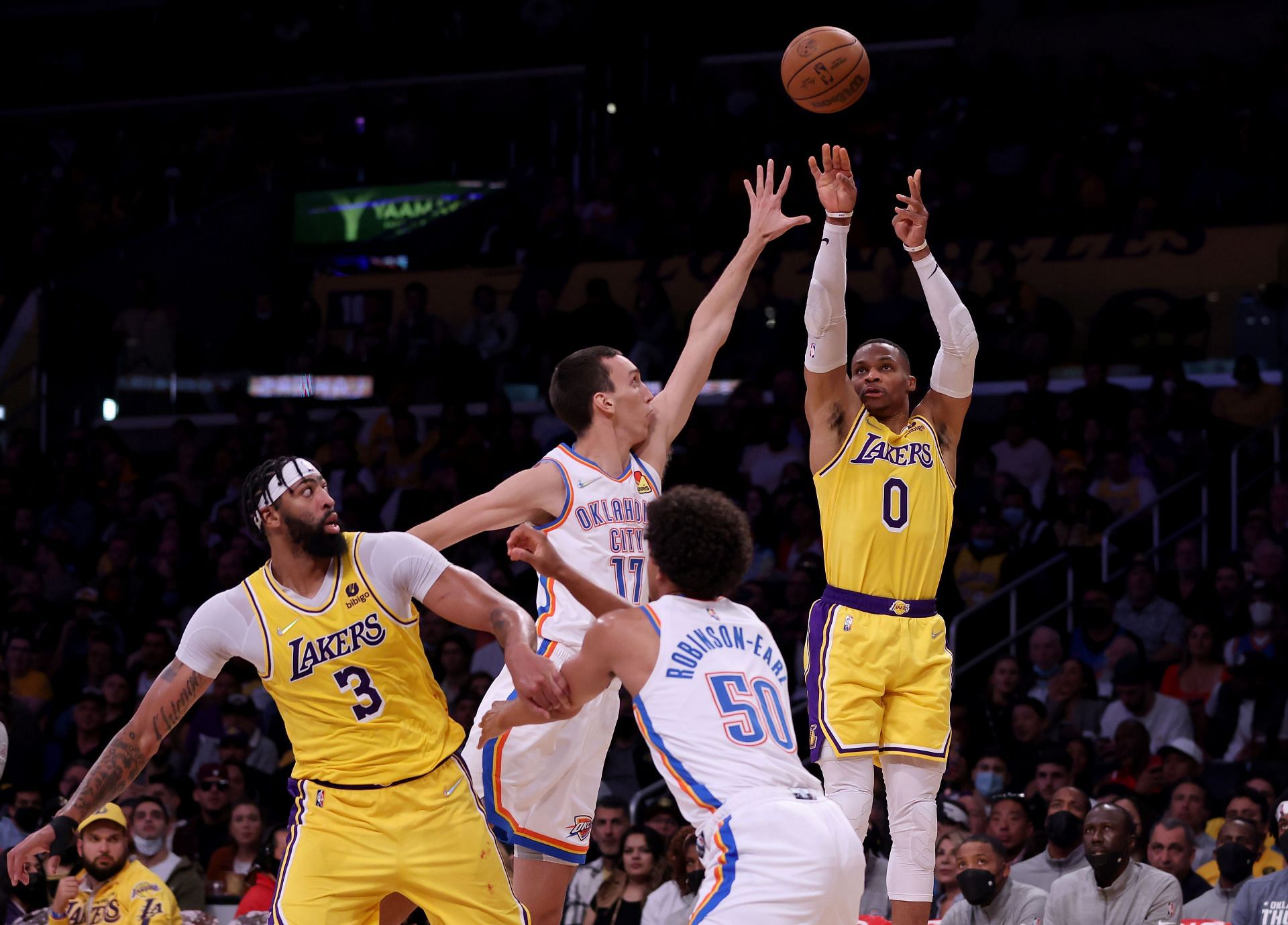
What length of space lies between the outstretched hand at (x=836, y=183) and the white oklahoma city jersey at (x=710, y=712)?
2.53 meters

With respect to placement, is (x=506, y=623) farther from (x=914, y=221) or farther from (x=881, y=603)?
(x=914, y=221)

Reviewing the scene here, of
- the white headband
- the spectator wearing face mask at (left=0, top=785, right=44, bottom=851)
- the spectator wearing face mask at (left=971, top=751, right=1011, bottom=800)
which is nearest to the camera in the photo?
the white headband

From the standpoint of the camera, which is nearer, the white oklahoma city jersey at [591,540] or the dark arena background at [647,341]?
the white oklahoma city jersey at [591,540]

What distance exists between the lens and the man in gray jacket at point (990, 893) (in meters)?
8.45

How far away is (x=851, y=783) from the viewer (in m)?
6.64

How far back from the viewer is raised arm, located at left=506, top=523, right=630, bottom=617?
535cm

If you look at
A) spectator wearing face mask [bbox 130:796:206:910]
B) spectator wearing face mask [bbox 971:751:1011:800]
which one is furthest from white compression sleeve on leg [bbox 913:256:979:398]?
spectator wearing face mask [bbox 130:796:206:910]

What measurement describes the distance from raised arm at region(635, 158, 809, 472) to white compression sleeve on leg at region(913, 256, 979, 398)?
24.8 inches

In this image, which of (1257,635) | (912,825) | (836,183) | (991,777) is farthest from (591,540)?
(1257,635)

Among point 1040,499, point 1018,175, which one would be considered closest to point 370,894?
point 1040,499

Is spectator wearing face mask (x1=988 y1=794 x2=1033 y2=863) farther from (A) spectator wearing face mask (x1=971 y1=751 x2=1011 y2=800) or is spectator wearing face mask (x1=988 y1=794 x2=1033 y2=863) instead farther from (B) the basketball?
(B) the basketball

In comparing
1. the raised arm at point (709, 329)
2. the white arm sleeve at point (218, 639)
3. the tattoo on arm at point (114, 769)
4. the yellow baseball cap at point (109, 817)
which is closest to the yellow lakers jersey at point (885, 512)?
the raised arm at point (709, 329)

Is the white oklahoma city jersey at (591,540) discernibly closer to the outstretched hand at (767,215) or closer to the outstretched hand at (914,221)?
the outstretched hand at (767,215)

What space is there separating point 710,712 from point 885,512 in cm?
208
